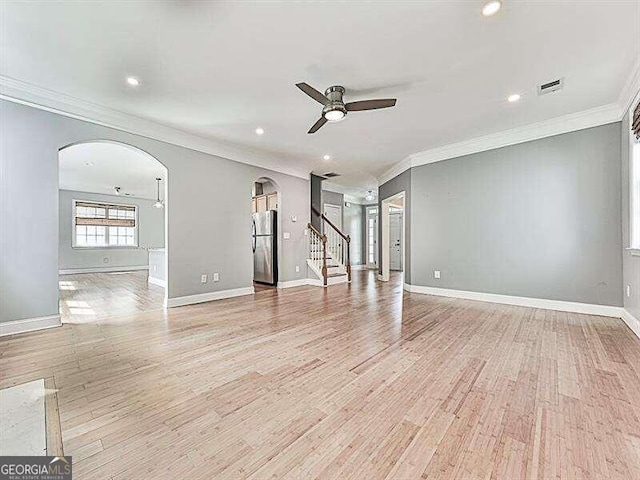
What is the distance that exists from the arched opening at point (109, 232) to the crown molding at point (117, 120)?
4.19 ft

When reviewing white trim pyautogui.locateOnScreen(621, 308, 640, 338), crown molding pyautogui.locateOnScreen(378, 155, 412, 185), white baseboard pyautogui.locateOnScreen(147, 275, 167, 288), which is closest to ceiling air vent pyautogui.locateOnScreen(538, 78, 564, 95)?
crown molding pyautogui.locateOnScreen(378, 155, 412, 185)

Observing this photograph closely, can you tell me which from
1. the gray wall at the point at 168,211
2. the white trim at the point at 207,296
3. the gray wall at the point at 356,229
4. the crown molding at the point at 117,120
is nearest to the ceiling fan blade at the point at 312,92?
the crown molding at the point at 117,120

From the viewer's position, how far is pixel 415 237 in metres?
5.71

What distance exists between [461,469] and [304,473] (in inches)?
27.5

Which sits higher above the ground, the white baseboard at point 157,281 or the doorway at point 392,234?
the doorway at point 392,234

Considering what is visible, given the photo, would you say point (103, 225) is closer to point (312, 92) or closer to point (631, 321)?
point (312, 92)

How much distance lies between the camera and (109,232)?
32.9 ft

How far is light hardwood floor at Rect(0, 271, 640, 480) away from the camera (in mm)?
1298

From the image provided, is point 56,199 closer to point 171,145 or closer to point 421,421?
point 171,145

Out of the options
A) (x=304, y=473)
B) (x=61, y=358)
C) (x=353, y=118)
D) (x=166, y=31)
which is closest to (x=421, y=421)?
(x=304, y=473)

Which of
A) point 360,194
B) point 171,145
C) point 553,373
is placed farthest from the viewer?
point 360,194

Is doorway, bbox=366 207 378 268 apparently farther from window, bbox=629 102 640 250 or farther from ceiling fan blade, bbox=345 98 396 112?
ceiling fan blade, bbox=345 98 396 112

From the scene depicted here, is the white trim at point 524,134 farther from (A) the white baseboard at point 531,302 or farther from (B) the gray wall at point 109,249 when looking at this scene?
(B) the gray wall at point 109,249

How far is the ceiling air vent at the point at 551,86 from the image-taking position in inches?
121
